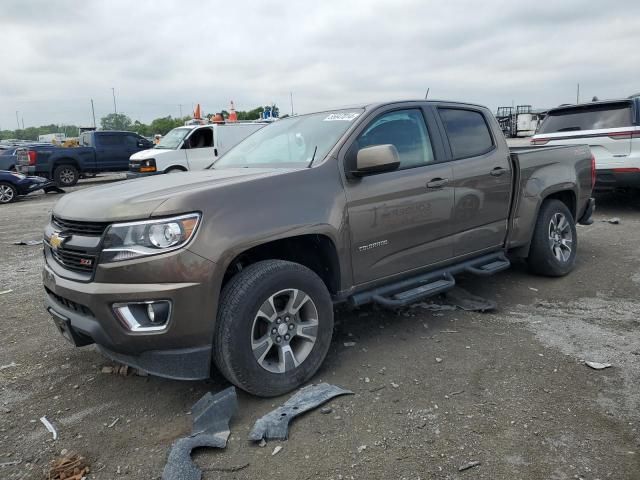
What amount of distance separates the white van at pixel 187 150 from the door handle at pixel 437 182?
975 cm

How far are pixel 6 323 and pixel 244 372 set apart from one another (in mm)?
2909

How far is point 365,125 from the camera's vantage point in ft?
12.0

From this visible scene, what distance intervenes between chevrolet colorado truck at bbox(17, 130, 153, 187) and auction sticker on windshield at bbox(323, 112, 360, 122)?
15.3 m

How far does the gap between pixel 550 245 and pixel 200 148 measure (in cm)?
1045

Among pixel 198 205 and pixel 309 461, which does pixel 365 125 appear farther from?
pixel 309 461

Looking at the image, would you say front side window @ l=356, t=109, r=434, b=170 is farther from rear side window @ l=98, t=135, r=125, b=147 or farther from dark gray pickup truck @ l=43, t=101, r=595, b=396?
rear side window @ l=98, t=135, r=125, b=147

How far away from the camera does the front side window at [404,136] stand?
374 cm

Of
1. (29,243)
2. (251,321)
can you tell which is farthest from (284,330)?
(29,243)

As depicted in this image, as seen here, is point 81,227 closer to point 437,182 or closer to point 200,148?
point 437,182

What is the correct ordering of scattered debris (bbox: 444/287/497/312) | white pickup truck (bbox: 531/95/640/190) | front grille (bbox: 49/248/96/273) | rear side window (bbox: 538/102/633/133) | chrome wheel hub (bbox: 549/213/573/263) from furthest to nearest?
1. rear side window (bbox: 538/102/633/133)
2. white pickup truck (bbox: 531/95/640/190)
3. chrome wheel hub (bbox: 549/213/573/263)
4. scattered debris (bbox: 444/287/497/312)
5. front grille (bbox: 49/248/96/273)

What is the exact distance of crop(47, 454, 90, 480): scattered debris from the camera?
2.47 metres

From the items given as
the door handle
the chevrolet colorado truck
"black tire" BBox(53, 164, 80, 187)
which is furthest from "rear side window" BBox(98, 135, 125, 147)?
the door handle

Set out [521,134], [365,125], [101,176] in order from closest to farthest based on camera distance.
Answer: [365,125], [101,176], [521,134]

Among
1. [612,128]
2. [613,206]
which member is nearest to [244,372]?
[612,128]
